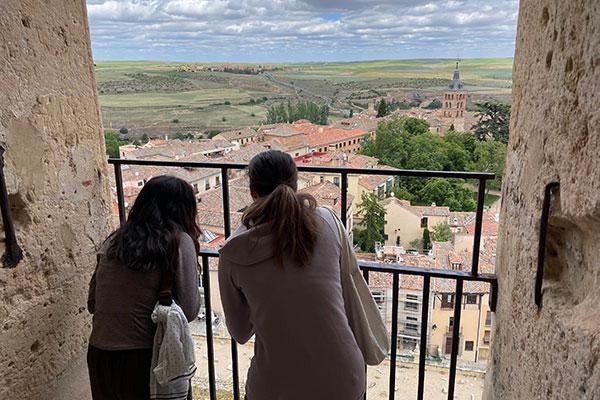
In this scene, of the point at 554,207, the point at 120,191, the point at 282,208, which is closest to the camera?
the point at 554,207

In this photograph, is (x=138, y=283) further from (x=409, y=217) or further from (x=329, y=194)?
(x=409, y=217)

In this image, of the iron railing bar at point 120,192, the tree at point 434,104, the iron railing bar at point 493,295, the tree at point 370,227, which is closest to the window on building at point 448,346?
the iron railing bar at point 493,295

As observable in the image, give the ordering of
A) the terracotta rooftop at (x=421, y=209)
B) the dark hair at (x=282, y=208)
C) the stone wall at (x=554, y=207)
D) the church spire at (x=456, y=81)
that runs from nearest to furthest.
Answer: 1. the stone wall at (x=554, y=207)
2. the dark hair at (x=282, y=208)
3. the terracotta rooftop at (x=421, y=209)
4. the church spire at (x=456, y=81)

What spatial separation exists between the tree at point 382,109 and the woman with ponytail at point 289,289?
748 millimetres

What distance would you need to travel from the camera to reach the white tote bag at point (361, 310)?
1.62 meters

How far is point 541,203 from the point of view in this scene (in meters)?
1.30

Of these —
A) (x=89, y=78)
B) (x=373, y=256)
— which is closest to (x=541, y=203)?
(x=373, y=256)

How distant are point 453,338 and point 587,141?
115cm

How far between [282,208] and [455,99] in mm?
1028

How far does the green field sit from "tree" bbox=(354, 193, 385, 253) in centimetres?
57

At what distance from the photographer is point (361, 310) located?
5.44 ft

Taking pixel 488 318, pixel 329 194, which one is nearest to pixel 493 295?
pixel 488 318

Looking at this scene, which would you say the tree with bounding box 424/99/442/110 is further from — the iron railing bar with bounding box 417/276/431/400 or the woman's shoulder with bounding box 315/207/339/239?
the woman's shoulder with bounding box 315/207/339/239

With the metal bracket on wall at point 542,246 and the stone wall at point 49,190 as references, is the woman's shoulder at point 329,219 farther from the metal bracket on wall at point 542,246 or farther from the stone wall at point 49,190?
the stone wall at point 49,190
